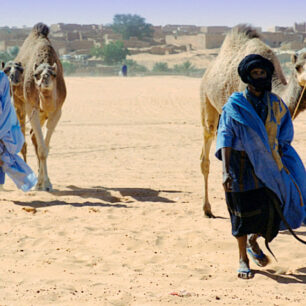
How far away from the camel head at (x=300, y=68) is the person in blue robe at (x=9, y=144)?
364cm

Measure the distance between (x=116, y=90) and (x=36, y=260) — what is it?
90.5 feet

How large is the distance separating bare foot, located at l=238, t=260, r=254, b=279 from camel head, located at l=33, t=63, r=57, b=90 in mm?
4451

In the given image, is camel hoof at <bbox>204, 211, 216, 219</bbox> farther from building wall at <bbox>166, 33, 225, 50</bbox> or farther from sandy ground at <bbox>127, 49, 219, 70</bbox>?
building wall at <bbox>166, 33, 225, 50</bbox>

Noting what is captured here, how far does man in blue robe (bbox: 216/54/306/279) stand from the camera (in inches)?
185

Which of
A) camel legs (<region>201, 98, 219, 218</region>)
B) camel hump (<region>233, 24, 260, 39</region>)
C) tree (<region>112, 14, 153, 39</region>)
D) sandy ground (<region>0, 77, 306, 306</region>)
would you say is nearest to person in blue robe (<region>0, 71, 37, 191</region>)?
sandy ground (<region>0, 77, 306, 306</region>)

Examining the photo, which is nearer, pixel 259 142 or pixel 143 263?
pixel 259 142

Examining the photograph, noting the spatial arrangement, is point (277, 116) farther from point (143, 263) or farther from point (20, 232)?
point (20, 232)

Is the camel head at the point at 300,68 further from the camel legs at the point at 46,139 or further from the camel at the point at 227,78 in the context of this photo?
the camel legs at the point at 46,139

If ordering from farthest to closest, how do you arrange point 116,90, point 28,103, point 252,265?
point 116,90 < point 28,103 < point 252,265

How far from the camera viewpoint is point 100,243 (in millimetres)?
5992

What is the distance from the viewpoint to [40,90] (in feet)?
28.0

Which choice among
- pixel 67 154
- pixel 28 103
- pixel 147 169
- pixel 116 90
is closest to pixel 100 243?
pixel 28 103

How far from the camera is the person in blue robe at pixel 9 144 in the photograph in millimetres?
7555

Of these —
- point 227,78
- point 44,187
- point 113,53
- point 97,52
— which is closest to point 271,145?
point 227,78
